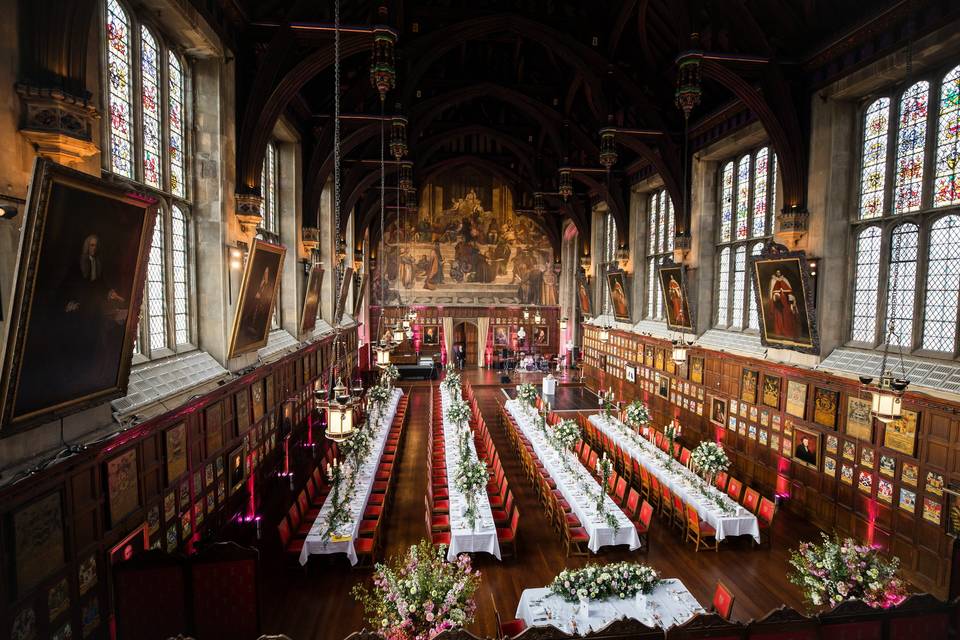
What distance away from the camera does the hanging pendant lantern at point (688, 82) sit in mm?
7957

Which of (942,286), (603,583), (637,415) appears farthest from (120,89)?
(942,286)

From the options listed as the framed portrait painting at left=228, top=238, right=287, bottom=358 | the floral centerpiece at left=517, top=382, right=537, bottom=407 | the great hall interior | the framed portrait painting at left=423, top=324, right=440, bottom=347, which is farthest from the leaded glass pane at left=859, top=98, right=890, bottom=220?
the framed portrait painting at left=423, top=324, right=440, bottom=347

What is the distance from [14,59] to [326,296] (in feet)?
43.7

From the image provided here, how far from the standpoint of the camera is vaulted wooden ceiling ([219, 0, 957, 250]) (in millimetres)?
8539

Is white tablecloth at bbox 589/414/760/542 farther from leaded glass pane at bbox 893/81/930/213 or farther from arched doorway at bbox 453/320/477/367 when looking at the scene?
arched doorway at bbox 453/320/477/367

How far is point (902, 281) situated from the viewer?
8.41m

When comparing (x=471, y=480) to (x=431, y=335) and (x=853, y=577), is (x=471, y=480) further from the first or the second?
(x=431, y=335)

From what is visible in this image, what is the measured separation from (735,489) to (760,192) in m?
7.30

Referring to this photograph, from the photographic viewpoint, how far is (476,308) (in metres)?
28.1

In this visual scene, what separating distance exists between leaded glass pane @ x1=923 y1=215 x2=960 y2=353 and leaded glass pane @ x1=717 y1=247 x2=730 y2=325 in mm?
5327

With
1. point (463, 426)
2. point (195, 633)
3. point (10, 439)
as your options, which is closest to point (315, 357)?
point (463, 426)

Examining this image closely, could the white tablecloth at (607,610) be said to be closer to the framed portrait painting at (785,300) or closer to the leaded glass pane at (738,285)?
the framed portrait painting at (785,300)

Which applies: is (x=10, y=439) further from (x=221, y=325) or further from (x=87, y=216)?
(x=221, y=325)

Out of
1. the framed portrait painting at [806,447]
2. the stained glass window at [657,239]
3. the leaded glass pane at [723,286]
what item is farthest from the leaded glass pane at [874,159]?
the stained glass window at [657,239]
